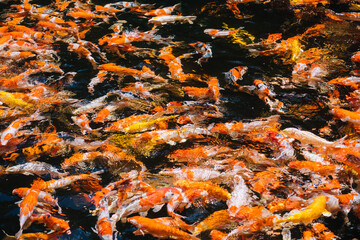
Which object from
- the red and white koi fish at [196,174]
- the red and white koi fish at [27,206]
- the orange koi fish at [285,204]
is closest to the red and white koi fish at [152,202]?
the red and white koi fish at [196,174]

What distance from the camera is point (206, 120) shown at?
11.9 ft

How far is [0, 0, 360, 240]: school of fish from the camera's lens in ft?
8.44

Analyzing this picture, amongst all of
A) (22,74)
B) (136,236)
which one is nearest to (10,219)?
(136,236)

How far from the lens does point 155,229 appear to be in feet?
7.97

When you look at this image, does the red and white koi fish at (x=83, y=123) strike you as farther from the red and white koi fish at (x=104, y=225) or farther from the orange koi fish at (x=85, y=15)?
the orange koi fish at (x=85, y=15)

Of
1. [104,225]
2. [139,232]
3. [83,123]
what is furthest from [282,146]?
[83,123]

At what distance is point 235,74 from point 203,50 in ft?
2.88

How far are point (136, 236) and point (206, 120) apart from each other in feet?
5.51

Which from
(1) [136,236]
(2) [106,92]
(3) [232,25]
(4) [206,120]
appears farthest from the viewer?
(3) [232,25]

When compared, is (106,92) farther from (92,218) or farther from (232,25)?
(232,25)

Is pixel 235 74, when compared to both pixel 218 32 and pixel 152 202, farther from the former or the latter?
pixel 152 202

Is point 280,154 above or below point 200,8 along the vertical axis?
below

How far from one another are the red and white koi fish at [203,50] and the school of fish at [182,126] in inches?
1.0

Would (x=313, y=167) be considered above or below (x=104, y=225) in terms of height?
above
